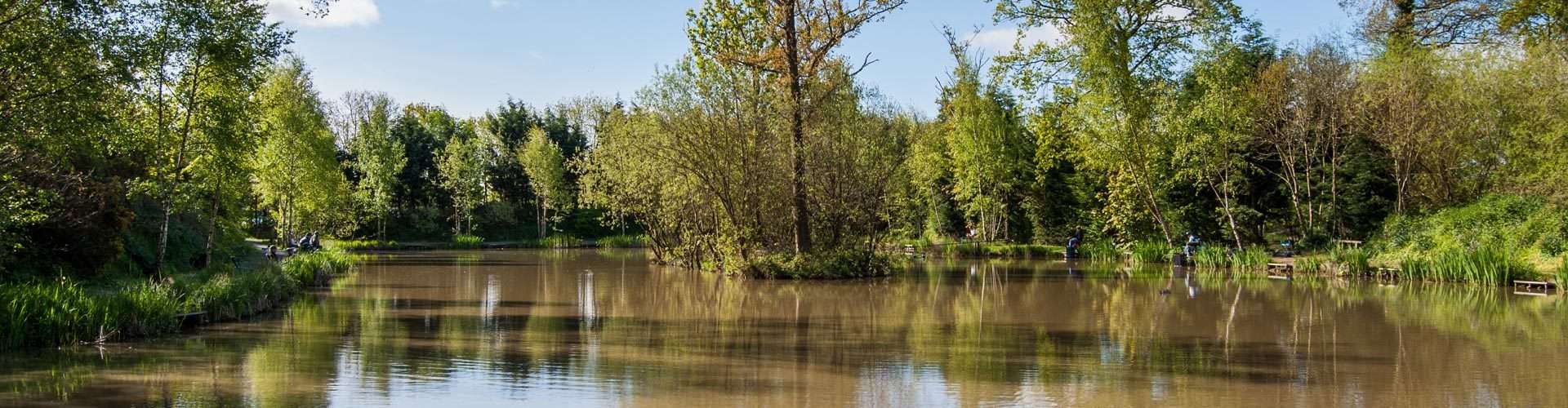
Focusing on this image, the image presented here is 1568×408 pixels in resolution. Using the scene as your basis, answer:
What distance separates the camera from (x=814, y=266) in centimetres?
2384

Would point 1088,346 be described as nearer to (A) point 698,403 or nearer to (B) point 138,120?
(A) point 698,403

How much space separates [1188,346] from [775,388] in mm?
5795

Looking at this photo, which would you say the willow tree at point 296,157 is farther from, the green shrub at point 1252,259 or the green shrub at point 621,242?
the green shrub at point 1252,259

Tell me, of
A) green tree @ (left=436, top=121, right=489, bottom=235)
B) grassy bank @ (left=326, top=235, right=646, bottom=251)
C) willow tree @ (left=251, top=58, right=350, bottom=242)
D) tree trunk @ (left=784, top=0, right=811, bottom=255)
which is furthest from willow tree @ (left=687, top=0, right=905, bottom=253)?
green tree @ (left=436, top=121, right=489, bottom=235)

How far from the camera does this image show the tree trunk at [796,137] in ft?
77.2

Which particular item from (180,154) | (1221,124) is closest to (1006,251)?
(1221,124)

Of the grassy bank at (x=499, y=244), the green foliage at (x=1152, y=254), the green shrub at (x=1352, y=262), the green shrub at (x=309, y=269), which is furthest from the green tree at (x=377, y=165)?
the green shrub at (x=1352, y=262)

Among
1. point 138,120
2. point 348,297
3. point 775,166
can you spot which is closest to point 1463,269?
point 775,166

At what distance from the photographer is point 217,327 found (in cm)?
1453

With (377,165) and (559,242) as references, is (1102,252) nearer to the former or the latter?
(559,242)

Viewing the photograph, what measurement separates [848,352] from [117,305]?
29.9 ft

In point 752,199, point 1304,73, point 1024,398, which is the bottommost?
point 1024,398

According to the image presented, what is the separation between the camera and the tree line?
1617cm

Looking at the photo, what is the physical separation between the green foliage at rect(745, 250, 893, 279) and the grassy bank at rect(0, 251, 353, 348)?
10435 millimetres
